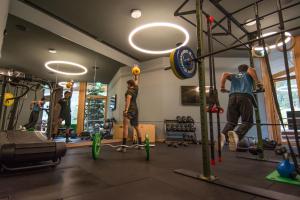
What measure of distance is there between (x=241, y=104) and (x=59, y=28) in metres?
4.55

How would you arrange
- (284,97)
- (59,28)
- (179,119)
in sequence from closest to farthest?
1. (59,28)
2. (284,97)
3. (179,119)

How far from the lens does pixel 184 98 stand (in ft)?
19.9

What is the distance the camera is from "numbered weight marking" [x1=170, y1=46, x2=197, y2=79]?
1.75 metres

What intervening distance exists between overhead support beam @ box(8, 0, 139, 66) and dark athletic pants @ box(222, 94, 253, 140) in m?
4.27

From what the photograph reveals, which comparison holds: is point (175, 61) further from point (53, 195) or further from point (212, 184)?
point (53, 195)

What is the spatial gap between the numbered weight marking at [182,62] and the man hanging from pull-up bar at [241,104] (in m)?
1.06

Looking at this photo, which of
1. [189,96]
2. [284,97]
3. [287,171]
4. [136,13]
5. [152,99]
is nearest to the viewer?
[287,171]

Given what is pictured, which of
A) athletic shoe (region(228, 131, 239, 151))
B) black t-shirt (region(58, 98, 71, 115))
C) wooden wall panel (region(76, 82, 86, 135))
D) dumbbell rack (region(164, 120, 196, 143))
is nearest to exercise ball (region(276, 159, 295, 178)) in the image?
athletic shoe (region(228, 131, 239, 151))

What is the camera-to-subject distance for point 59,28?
13.8 ft

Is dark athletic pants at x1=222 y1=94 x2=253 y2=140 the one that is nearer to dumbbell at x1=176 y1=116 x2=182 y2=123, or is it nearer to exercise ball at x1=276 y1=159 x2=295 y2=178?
exercise ball at x1=276 y1=159 x2=295 y2=178

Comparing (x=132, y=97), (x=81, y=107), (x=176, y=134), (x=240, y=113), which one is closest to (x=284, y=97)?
(x=176, y=134)

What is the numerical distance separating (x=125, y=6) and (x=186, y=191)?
379 centimetres

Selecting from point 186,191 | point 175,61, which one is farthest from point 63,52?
point 186,191

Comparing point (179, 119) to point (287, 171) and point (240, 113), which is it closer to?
point (240, 113)
